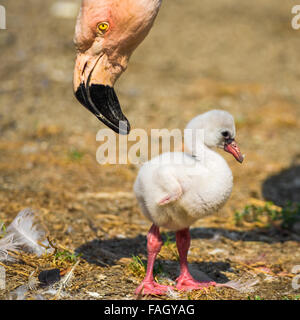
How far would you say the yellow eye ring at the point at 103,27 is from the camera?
341 cm

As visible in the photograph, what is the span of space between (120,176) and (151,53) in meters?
4.52

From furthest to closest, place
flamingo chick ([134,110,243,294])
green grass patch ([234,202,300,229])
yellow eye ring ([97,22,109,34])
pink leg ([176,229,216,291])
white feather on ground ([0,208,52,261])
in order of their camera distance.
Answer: green grass patch ([234,202,300,229]) < white feather on ground ([0,208,52,261]) < yellow eye ring ([97,22,109,34]) < pink leg ([176,229,216,291]) < flamingo chick ([134,110,243,294])

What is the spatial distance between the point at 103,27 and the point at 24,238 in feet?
5.28

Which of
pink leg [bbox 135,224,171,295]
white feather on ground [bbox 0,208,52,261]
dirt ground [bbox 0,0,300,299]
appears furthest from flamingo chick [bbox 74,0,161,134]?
dirt ground [bbox 0,0,300,299]

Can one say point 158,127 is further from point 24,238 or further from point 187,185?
point 187,185

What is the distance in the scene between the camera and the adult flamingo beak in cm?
330

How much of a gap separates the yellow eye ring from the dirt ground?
160 centimetres

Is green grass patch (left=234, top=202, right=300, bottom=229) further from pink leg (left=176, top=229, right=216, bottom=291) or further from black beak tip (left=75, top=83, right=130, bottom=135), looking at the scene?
black beak tip (left=75, top=83, right=130, bottom=135)

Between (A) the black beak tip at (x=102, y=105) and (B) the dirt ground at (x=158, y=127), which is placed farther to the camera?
(B) the dirt ground at (x=158, y=127)

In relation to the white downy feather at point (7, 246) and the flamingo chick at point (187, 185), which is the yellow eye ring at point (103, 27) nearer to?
the flamingo chick at point (187, 185)

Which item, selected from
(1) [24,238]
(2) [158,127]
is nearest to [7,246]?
(1) [24,238]

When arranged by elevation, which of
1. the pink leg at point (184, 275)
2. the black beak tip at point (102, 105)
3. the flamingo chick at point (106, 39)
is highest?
the flamingo chick at point (106, 39)

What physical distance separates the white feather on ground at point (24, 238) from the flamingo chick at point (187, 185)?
2.94 feet

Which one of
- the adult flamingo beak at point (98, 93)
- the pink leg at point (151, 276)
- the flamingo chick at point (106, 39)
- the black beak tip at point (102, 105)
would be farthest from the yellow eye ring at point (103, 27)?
the pink leg at point (151, 276)
